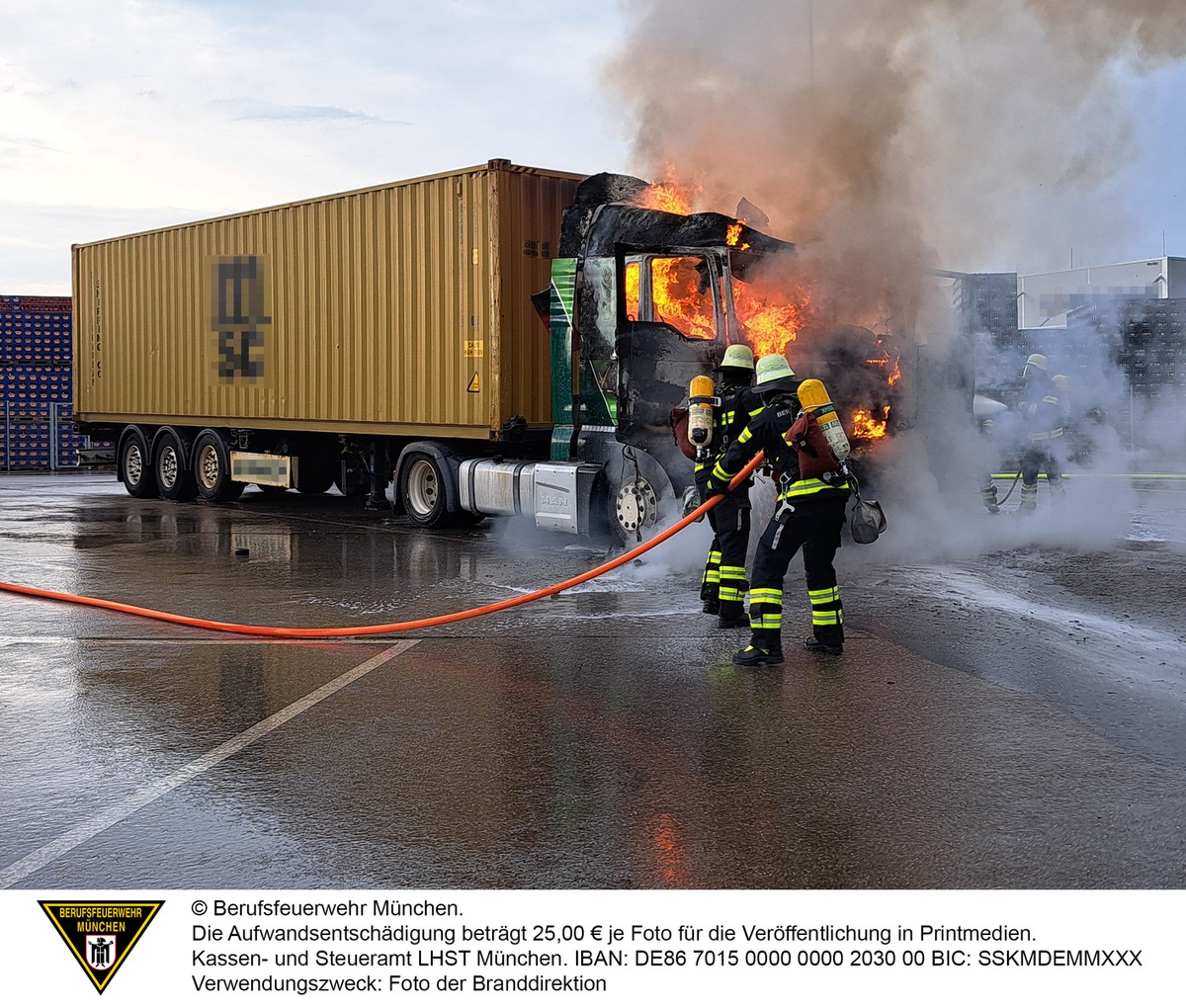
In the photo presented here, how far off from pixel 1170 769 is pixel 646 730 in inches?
82.8

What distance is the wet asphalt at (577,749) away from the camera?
157 inches

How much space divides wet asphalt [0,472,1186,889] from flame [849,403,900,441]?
5.68 ft

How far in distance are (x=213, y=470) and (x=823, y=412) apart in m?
13.3

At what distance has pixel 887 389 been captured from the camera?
11250mm

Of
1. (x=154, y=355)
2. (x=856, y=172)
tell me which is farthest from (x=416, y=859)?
(x=154, y=355)

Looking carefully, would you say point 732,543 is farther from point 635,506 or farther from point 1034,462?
point 1034,462

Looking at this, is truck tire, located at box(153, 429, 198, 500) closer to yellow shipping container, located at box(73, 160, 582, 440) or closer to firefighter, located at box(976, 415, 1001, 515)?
yellow shipping container, located at box(73, 160, 582, 440)

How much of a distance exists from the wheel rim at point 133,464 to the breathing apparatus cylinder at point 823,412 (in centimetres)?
1520

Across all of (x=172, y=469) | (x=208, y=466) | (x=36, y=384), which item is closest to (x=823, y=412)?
(x=208, y=466)

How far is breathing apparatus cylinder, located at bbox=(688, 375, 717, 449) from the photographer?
797cm
